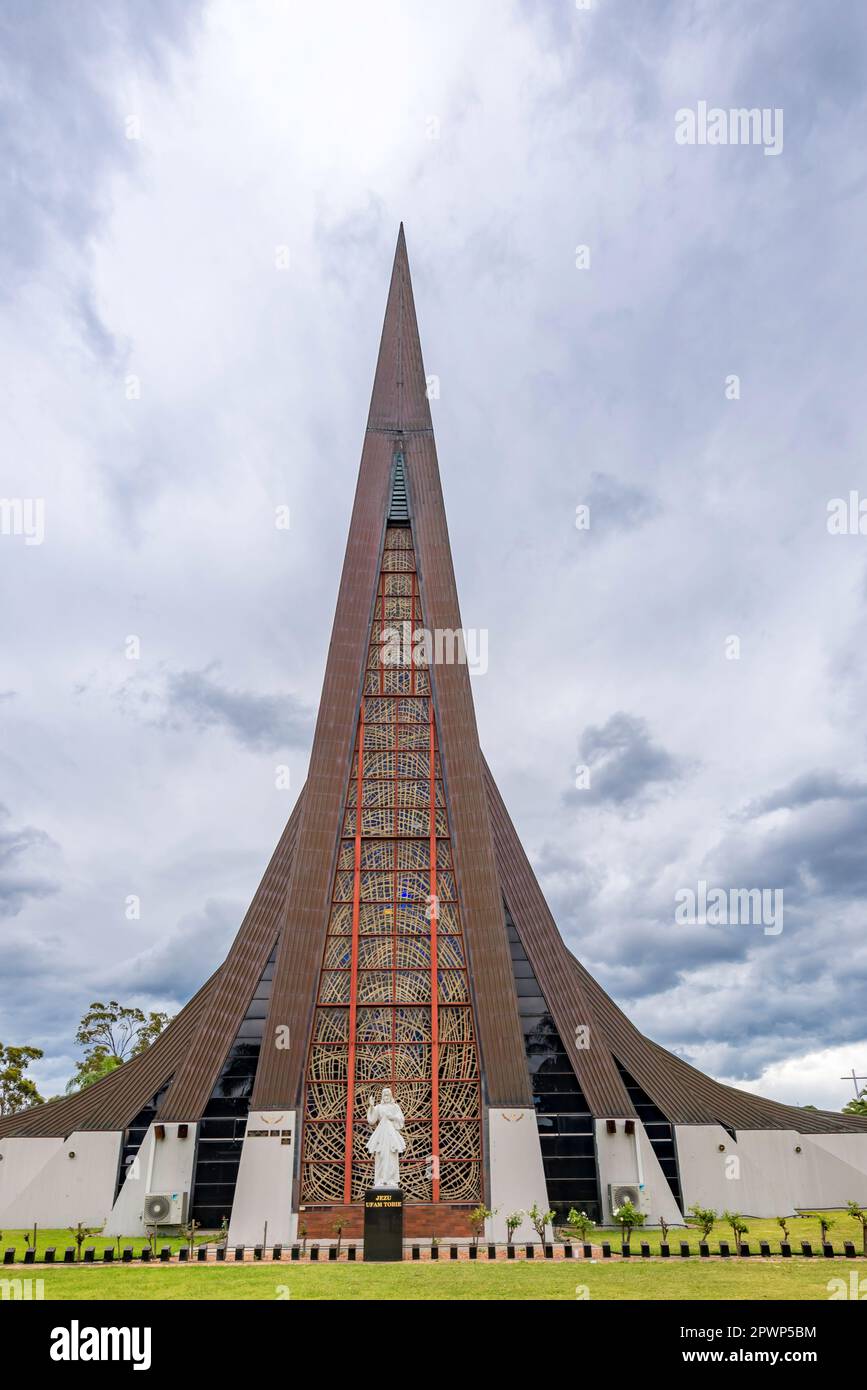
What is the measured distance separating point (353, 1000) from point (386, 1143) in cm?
668

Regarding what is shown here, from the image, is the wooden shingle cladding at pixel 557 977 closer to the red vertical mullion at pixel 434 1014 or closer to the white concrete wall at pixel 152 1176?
the red vertical mullion at pixel 434 1014

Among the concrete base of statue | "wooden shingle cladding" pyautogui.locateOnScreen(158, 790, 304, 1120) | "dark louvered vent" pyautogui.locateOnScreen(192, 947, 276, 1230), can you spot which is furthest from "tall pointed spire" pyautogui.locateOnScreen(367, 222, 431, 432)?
the concrete base of statue

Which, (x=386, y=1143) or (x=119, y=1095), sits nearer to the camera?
(x=386, y=1143)

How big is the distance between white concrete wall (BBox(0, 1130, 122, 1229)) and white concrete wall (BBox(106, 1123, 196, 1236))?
1504mm

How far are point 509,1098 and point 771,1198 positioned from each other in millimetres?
8900

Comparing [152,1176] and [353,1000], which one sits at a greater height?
[353,1000]

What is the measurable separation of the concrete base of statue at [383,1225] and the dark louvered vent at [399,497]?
66.7ft

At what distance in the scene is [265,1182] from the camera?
22234 mm

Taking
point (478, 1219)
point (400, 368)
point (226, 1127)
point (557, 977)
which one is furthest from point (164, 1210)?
point (400, 368)

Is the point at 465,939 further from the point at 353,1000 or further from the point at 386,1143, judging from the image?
the point at 386,1143

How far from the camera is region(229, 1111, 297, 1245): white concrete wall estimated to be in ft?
71.0

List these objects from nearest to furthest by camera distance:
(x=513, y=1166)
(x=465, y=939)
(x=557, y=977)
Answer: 1. (x=513, y=1166)
2. (x=465, y=939)
3. (x=557, y=977)

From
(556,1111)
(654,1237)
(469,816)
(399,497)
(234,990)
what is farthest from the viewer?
(399,497)

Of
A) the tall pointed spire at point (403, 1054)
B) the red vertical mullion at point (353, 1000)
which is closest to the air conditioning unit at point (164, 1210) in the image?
the tall pointed spire at point (403, 1054)
